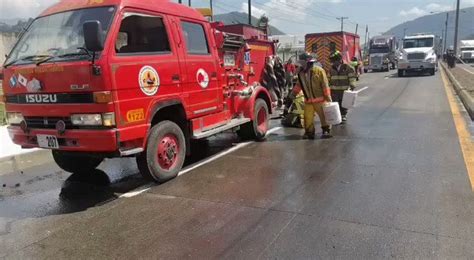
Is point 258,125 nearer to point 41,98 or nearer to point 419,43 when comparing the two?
point 41,98

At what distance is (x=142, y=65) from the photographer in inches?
217

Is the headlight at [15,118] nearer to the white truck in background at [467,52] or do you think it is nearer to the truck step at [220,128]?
the truck step at [220,128]

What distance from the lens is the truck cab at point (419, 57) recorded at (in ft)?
96.0

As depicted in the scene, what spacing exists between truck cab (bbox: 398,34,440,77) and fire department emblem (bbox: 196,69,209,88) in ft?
83.9

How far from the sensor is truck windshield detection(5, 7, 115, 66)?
5270 mm

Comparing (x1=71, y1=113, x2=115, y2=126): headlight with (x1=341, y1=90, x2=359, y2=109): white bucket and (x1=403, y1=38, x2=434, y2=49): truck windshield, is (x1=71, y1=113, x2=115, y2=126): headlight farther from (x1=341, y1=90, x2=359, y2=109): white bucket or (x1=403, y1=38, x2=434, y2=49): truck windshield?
(x1=403, y1=38, x2=434, y2=49): truck windshield

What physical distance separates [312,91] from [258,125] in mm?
1238

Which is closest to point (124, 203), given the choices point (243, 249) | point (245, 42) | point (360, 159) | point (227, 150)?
point (243, 249)

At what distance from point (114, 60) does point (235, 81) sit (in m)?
3.27

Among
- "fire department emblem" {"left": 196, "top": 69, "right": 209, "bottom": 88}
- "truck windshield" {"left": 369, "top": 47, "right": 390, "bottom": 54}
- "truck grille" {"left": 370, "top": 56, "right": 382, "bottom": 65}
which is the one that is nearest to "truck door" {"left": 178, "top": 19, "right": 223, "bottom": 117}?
"fire department emblem" {"left": 196, "top": 69, "right": 209, "bottom": 88}

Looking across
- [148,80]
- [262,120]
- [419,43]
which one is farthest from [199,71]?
[419,43]

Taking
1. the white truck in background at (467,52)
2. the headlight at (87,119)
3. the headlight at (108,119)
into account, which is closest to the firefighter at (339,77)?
the headlight at (108,119)

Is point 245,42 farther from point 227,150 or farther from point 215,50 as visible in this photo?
point 227,150

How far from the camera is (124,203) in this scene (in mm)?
5297
